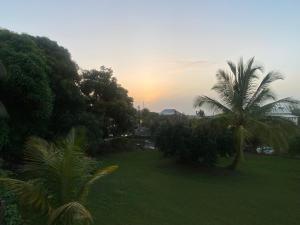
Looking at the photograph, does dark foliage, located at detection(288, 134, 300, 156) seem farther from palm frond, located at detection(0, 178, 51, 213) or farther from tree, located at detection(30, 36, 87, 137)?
palm frond, located at detection(0, 178, 51, 213)

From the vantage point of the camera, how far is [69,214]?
16.6 ft

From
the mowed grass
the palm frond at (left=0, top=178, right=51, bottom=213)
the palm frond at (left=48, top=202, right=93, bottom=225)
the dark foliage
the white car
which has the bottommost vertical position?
the mowed grass

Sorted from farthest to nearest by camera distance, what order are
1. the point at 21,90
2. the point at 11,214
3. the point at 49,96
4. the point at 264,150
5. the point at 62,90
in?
the point at 264,150 < the point at 62,90 < the point at 49,96 < the point at 21,90 < the point at 11,214

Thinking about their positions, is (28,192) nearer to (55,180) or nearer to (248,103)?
(55,180)

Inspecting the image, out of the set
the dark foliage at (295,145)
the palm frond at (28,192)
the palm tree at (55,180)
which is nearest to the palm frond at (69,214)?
the palm tree at (55,180)

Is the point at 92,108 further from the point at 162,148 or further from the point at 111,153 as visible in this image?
the point at 162,148

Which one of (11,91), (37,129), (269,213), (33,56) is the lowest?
(269,213)

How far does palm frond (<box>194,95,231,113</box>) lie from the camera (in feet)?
59.5

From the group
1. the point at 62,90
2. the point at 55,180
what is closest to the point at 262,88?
the point at 62,90

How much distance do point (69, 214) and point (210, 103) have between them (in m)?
13.9

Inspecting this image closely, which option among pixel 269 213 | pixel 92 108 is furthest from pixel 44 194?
pixel 92 108

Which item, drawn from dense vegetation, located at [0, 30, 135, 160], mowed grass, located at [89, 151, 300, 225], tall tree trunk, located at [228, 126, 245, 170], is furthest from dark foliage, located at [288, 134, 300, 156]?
dense vegetation, located at [0, 30, 135, 160]

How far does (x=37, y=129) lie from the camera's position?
15.5 m

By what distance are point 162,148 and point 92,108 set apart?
7473 mm
